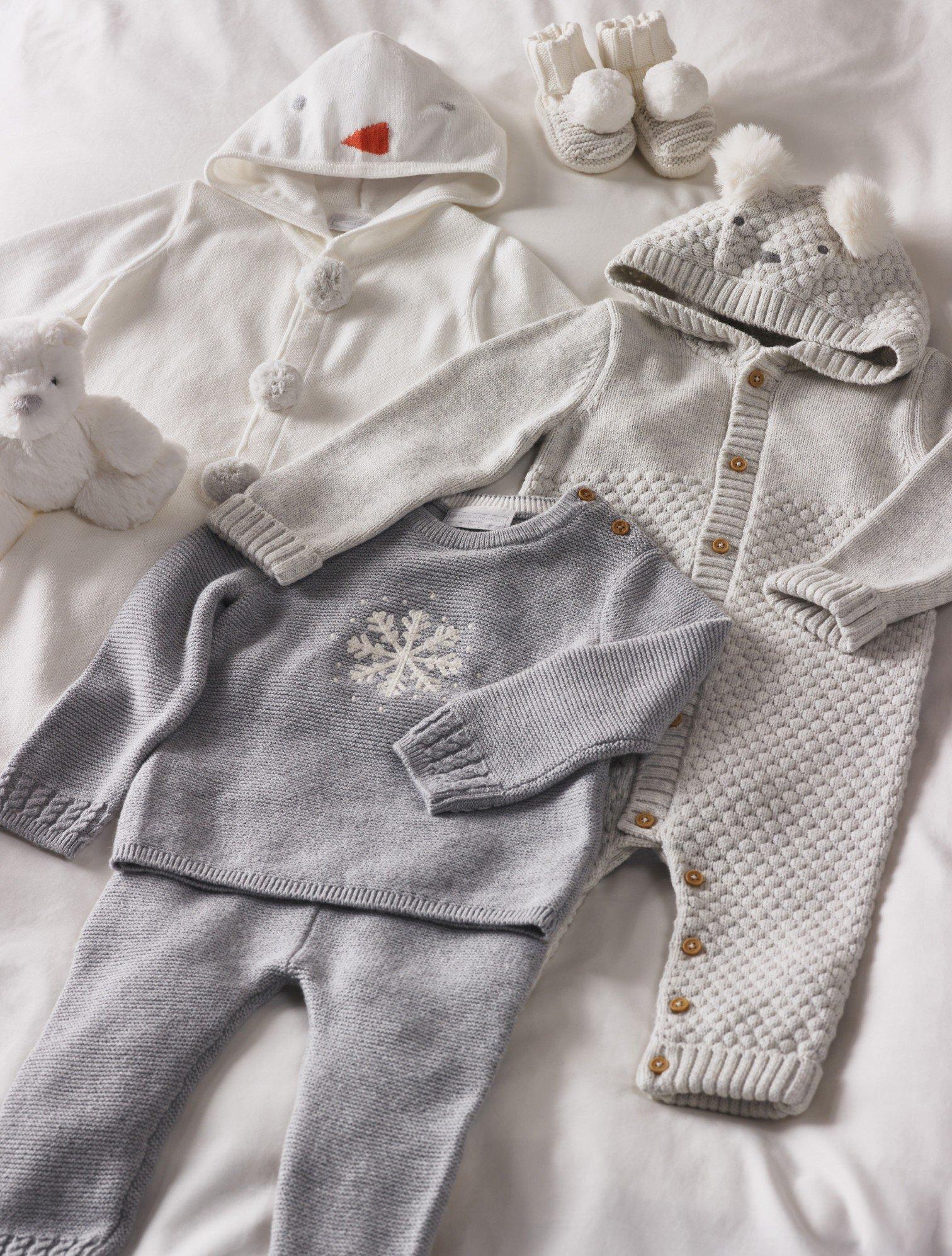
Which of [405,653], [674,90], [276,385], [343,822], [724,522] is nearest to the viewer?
[343,822]

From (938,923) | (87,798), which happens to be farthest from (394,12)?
(938,923)

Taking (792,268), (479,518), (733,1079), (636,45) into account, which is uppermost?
(636,45)

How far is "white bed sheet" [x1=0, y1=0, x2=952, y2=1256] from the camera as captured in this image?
1.07 metres

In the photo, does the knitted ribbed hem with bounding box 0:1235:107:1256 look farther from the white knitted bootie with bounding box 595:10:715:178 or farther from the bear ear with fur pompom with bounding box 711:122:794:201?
the white knitted bootie with bounding box 595:10:715:178

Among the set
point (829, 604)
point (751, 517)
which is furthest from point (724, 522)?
point (829, 604)

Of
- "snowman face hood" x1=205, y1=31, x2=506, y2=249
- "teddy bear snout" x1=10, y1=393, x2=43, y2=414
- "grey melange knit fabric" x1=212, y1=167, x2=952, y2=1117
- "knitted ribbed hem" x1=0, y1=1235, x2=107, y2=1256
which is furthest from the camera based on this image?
"snowman face hood" x1=205, y1=31, x2=506, y2=249

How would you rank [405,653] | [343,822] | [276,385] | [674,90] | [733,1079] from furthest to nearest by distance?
[674,90]
[276,385]
[405,653]
[343,822]
[733,1079]

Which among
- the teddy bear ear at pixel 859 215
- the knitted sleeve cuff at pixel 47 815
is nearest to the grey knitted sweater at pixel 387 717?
the knitted sleeve cuff at pixel 47 815

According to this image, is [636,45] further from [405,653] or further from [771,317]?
[405,653]

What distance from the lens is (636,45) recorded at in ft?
6.22

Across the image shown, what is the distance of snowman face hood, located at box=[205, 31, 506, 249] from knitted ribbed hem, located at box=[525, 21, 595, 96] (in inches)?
5.3

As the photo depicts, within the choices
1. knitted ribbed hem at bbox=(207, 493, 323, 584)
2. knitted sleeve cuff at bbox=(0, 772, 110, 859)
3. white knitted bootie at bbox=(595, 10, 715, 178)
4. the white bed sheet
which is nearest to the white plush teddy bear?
knitted ribbed hem at bbox=(207, 493, 323, 584)

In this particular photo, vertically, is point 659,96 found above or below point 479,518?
above

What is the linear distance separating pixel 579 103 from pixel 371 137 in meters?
0.36
